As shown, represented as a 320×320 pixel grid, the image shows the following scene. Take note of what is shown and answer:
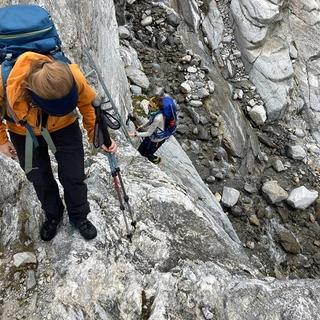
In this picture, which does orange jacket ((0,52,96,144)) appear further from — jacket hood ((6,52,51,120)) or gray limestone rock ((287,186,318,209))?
gray limestone rock ((287,186,318,209))

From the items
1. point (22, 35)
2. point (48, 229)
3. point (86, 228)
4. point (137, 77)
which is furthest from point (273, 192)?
point (22, 35)

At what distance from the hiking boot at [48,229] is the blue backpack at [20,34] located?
200 cm

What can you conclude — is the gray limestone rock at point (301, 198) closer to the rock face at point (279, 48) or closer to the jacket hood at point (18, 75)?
the rock face at point (279, 48)

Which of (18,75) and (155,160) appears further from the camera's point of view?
(155,160)

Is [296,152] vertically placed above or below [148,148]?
below

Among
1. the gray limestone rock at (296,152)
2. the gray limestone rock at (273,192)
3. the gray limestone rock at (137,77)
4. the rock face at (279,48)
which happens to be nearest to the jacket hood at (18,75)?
the gray limestone rock at (137,77)

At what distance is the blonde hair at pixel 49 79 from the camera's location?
142 inches

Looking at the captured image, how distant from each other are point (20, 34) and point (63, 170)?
1.53 meters

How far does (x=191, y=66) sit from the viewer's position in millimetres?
15516

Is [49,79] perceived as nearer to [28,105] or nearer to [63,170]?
[28,105]

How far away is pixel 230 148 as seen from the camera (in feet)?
46.9

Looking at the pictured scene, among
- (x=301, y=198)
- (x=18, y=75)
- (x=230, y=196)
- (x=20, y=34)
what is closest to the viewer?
(x=18, y=75)

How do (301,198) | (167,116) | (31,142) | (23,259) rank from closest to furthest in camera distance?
(31,142)
(23,259)
(167,116)
(301,198)

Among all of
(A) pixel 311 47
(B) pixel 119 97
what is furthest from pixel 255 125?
(B) pixel 119 97
